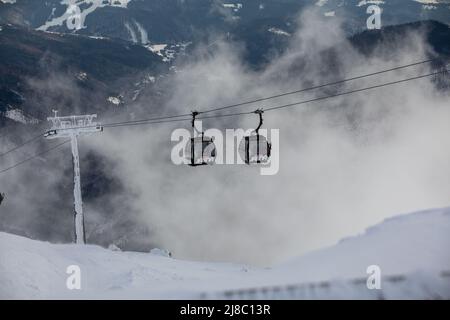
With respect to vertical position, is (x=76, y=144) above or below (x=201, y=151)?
above

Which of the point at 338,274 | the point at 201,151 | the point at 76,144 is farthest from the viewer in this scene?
the point at 76,144

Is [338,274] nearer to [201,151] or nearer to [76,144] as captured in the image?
[201,151]

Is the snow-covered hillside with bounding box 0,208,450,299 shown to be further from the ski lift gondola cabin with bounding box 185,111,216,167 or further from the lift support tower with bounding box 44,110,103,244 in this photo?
the lift support tower with bounding box 44,110,103,244

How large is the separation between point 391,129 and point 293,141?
28.3 m

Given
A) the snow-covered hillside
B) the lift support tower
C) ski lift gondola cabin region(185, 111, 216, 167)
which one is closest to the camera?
the snow-covered hillside

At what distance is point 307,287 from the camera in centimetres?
706

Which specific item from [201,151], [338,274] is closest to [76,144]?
[201,151]

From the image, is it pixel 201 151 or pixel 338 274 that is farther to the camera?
pixel 201 151

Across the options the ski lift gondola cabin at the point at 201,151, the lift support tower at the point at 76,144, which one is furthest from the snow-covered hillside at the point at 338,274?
the lift support tower at the point at 76,144

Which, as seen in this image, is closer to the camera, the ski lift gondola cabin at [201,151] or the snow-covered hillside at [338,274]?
the snow-covered hillside at [338,274]

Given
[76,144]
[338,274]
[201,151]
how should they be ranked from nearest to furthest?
[338,274] < [201,151] < [76,144]

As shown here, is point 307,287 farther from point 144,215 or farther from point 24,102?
point 24,102

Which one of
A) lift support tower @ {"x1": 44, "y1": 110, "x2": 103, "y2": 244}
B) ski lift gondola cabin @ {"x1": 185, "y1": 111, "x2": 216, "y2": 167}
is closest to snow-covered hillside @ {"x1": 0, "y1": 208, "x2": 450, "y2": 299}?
ski lift gondola cabin @ {"x1": 185, "y1": 111, "x2": 216, "y2": 167}

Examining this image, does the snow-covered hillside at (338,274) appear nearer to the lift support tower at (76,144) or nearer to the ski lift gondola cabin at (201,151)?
the ski lift gondola cabin at (201,151)
